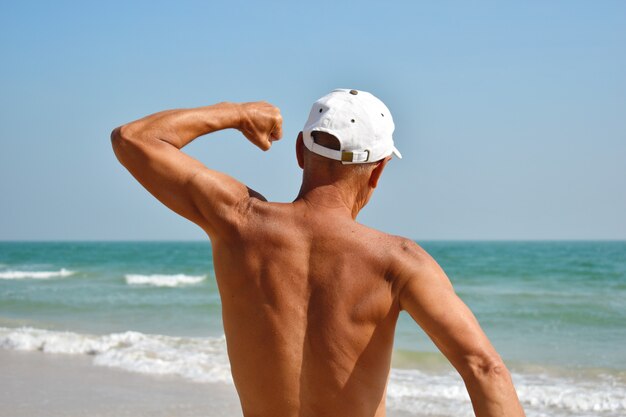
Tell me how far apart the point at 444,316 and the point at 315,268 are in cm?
30

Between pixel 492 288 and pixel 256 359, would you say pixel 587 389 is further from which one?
pixel 492 288

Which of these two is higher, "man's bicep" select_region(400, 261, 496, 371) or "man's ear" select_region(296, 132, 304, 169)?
"man's ear" select_region(296, 132, 304, 169)

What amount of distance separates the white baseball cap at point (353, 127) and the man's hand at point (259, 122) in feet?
0.94

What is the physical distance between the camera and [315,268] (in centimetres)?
172

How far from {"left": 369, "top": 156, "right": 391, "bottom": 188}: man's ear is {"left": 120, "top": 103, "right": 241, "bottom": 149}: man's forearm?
0.42m

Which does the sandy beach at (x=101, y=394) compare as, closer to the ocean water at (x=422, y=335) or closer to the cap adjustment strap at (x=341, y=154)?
the ocean water at (x=422, y=335)

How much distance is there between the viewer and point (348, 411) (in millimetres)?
1705

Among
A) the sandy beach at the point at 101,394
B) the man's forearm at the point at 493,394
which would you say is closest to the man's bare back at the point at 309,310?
the man's forearm at the point at 493,394

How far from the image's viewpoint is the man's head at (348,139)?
1.75 meters

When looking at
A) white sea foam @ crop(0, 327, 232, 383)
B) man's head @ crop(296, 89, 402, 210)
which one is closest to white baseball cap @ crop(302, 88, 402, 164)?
man's head @ crop(296, 89, 402, 210)

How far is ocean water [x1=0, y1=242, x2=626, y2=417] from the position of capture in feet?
26.2

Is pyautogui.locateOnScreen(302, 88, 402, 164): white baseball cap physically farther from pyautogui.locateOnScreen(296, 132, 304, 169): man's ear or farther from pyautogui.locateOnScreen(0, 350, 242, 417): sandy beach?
pyautogui.locateOnScreen(0, 350, 242, 417): sandy beach

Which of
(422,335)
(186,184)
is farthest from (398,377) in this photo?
(186,184)

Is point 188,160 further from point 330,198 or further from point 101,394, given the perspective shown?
point 101,394
